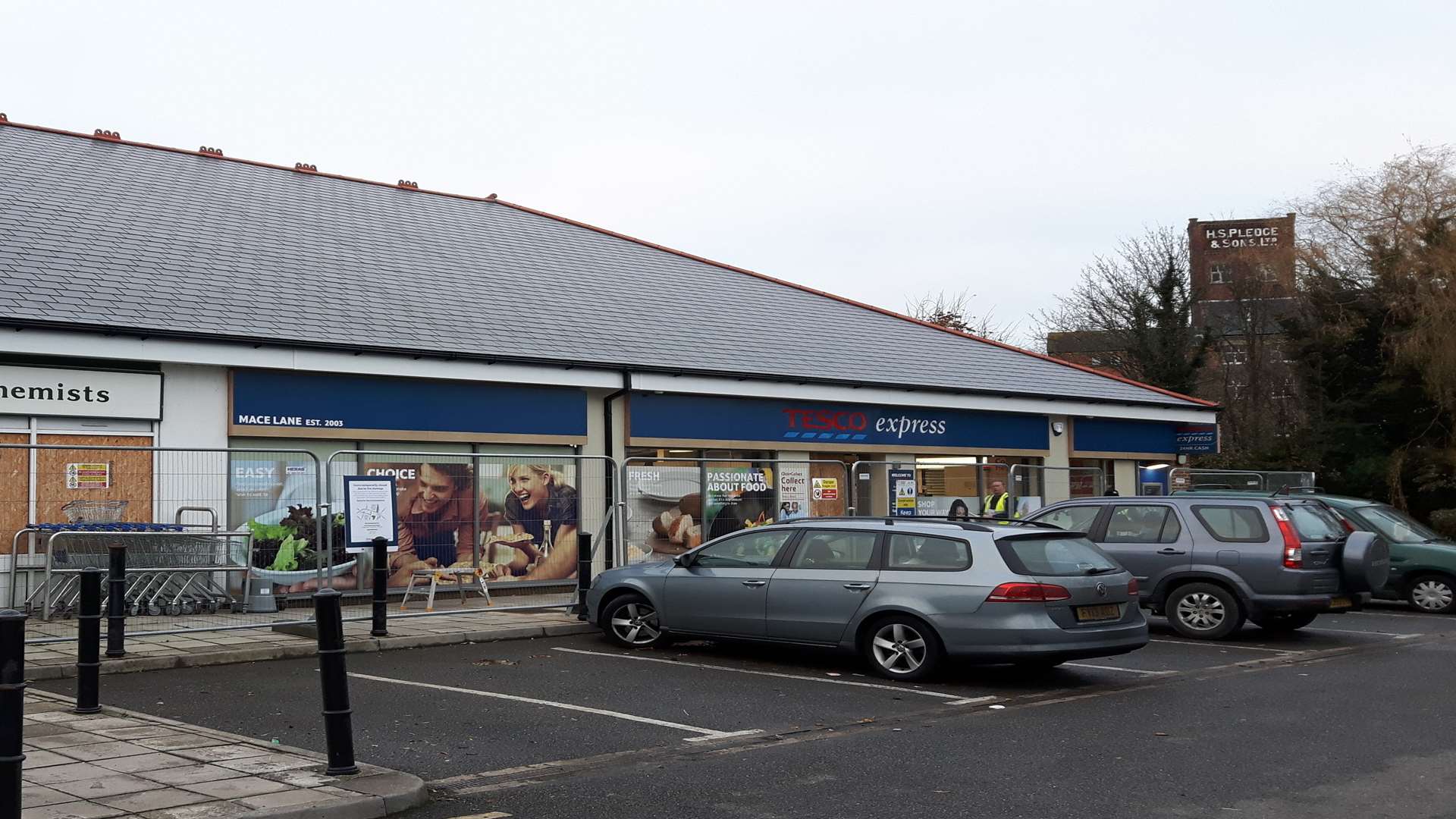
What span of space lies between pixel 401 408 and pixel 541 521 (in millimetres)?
2911

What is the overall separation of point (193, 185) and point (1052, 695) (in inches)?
693

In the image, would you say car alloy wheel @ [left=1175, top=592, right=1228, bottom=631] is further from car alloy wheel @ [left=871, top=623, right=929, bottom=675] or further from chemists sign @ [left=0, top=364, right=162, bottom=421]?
chemists sign @ [left=0, top=364, right=162, bottom=421]

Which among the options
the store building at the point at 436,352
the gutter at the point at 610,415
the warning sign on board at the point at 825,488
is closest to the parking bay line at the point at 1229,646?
the store building at the point at 436,352

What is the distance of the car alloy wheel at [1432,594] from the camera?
17594mm

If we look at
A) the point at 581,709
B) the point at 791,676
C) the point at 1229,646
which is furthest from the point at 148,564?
the point at 1229,646

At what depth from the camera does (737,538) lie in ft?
39.9

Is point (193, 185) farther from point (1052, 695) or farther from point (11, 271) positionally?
point (1052, 695)

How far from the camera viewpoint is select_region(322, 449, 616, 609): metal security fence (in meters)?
15.1

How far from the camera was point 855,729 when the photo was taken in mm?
8609

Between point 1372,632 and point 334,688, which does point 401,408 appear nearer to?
point 334,688

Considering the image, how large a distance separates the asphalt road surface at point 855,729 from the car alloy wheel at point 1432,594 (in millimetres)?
5389

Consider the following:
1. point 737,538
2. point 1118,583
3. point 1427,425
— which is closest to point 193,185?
point 737,538

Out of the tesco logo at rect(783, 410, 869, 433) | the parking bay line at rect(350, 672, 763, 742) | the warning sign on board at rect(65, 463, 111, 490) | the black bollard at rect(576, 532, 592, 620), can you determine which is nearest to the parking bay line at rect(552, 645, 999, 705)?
the black bollard at rect(576, 532, 592, 620)

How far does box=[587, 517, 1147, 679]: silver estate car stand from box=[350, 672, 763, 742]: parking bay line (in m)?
2.50
